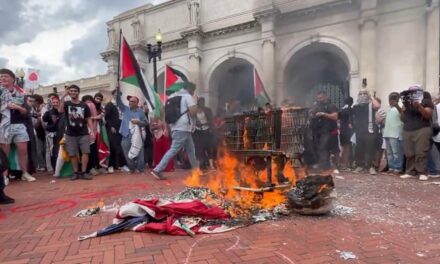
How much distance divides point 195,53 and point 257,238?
53.7 ft

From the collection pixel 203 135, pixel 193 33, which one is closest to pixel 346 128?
pixel 203 135

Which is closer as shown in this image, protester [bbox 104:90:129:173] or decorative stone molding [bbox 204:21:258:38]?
protester [bbox 104:90:129:173]

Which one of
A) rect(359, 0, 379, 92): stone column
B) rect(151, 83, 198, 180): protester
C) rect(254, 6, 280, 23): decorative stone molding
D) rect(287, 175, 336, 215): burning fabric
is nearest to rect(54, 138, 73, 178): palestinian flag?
rect(151, 83, 198, 180): protester

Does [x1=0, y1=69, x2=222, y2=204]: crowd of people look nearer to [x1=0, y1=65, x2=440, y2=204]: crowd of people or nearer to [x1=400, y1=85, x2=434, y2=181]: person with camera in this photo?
[x1=0, y1=65, x2=440, y2=204]: crowd of people

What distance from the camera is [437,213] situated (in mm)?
3764

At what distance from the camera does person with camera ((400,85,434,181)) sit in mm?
6406

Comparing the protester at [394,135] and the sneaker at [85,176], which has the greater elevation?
the protester at [394,135]

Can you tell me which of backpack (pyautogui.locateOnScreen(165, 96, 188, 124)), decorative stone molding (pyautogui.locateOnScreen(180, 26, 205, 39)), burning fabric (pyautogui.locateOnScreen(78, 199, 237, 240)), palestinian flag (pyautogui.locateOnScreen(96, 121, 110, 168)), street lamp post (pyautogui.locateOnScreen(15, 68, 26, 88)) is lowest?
burning fabric (pyautogui.locateOnScreen(78, 199, 237, 240))

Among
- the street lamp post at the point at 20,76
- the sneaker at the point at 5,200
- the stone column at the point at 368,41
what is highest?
the stone column at the point at 368,41

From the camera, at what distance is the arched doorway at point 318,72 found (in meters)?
16.1

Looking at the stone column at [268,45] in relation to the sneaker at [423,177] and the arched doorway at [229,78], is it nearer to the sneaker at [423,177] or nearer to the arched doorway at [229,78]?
the arched doorway at [229,78]

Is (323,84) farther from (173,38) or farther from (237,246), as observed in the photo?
(237,246)

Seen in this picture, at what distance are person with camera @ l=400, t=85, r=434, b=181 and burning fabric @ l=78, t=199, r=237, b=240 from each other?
502cm

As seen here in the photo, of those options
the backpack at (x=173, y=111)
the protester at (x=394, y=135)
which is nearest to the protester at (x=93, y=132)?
the backpack at (x=173, y=111)
